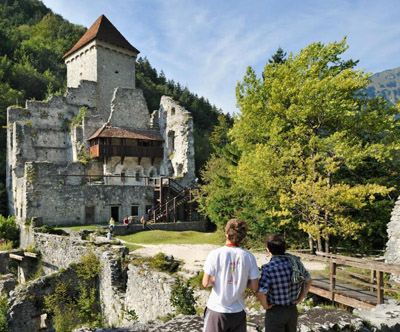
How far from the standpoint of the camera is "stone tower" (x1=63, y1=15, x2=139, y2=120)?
3891cm

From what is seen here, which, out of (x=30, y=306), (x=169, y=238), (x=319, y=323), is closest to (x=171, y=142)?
(x=169, y=238)

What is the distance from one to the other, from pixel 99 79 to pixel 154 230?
23131mm

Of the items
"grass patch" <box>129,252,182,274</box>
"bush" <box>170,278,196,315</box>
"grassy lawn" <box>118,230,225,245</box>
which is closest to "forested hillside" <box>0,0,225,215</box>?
"grassy lawn" <box>118,230,225,245</box>

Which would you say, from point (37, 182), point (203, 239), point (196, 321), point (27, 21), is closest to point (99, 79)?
point (37, 182)

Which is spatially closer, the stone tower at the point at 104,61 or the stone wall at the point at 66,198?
the stone wall at the point at 66,198

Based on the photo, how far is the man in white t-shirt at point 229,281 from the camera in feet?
12.3

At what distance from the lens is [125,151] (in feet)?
110

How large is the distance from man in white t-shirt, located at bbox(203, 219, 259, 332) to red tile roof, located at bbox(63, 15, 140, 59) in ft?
132

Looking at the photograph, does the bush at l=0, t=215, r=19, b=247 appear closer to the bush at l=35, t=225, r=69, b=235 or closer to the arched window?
the bush at l=35, t=225, r=69, b=235

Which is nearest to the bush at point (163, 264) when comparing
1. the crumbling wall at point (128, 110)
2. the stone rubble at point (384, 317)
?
the stone rubble at point (384, 317)

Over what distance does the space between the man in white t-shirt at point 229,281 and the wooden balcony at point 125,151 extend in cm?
3032

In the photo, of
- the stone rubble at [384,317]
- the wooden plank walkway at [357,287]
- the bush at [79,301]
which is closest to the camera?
the stone rubble at [384,317]

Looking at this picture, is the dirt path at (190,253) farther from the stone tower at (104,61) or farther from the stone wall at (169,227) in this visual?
the stone tower at (104,61)

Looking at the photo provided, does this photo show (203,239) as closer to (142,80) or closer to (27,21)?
(142,80)
